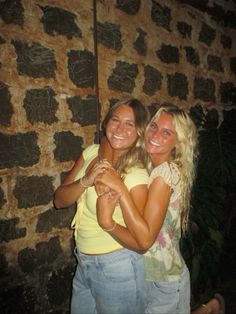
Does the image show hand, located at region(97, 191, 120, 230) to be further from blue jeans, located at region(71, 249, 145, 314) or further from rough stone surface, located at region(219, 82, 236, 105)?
rough stone surface, located at region(219, 82, 236, 105)

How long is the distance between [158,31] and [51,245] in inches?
88.9

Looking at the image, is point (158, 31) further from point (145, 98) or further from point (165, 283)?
point (165, 283)

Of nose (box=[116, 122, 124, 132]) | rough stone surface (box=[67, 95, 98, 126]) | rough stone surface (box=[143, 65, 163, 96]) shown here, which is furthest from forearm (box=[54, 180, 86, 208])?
rough stone surface (box=[143, 65, 163, 96])

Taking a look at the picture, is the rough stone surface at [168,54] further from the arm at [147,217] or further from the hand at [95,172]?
the arm at [147,217]

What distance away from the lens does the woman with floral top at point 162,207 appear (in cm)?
163

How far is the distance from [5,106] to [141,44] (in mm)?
1473

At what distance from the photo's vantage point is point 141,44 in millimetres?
3012

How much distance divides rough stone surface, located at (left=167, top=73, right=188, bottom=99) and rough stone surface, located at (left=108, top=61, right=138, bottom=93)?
1.64ft

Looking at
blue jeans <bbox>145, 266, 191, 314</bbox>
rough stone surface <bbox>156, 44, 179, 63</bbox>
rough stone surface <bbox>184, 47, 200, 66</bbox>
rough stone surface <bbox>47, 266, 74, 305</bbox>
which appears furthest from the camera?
rough stone surface <bbox>184, 47, 200, 66</bbox>

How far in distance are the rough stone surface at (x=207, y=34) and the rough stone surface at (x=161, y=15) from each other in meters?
0.56

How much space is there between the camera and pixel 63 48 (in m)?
2.47

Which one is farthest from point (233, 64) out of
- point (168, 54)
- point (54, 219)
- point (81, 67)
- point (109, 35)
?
point (54, 219)

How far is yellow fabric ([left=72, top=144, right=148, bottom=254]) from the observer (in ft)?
5.75

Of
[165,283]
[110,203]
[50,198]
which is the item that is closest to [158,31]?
[50,198]
